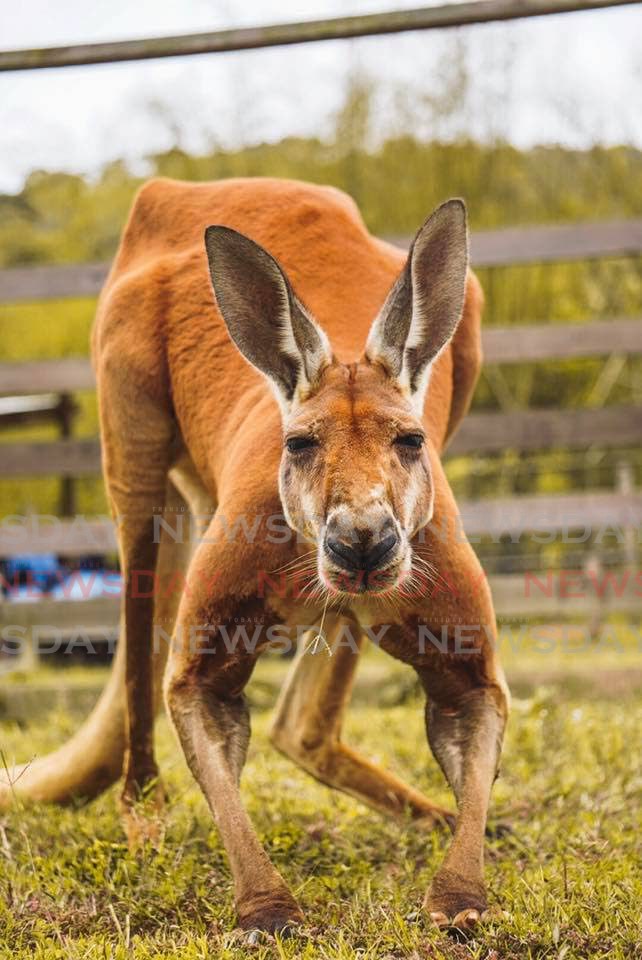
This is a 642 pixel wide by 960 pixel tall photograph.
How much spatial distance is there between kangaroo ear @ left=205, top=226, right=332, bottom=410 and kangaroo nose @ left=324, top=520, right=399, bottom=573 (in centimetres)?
52

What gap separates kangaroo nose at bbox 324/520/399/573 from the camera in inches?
90.7

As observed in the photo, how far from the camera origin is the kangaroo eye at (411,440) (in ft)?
8.46

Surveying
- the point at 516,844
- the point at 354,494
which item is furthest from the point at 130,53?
the point at 516,844

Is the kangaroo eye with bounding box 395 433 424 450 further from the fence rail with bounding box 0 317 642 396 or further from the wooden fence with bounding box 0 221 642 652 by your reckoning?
the fence rail with bounding box 0 317 642 396

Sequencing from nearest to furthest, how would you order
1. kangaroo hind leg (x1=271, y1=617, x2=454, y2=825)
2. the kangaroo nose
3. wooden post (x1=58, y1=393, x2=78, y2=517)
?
the kangaroo nose, kangaroo hind leg (x1=271, y1=617, x2=454, y2=825), wooden post (x1=58, y1=393, x2=78, y2=517)

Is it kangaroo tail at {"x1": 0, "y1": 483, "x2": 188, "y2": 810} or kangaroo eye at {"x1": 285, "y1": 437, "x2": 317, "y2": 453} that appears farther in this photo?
kangaroo tail at {"x1": 0, "y1": 483, "x2": 188, "y2": 810}

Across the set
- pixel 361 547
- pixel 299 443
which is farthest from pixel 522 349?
pixel 361 547

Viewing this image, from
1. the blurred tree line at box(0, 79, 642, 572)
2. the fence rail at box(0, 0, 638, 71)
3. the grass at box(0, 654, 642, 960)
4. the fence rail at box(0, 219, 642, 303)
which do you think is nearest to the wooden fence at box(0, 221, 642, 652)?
the fence rail at box(0, 219, 642, 303)

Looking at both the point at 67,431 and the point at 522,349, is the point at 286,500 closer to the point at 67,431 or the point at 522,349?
the point at 522,349

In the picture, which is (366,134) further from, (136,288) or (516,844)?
(516,844)

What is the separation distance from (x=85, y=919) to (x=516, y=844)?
1.14 meters

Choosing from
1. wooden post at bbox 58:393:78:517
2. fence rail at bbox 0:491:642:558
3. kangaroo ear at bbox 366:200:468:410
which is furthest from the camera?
wooden post at bbox 58:393:78:517

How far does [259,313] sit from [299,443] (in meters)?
0.38

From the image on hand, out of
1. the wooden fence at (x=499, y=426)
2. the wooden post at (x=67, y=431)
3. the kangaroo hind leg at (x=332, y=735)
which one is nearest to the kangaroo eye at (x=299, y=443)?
the kangaroo hind leg at (x=332, y=735)
